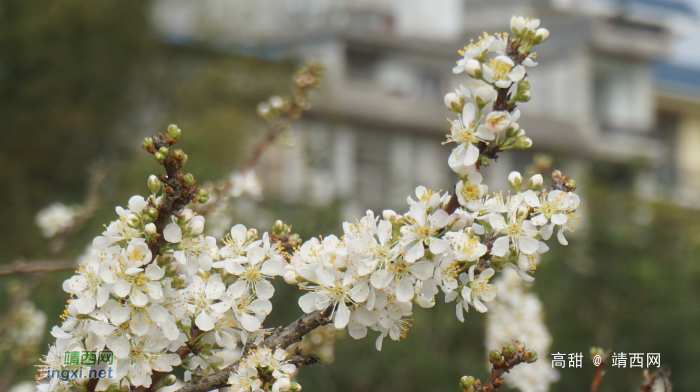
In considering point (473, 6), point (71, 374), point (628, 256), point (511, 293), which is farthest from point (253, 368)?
point (473, 6)

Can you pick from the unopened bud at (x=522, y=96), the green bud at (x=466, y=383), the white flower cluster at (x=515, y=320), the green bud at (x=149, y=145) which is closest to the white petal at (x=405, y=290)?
the green bud at (x=466, y=383)

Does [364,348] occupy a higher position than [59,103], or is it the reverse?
[59,103]

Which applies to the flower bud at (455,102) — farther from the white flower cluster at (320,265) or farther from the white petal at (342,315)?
the white petal at (342,315)

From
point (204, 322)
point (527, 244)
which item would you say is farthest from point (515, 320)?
point (204, 322)

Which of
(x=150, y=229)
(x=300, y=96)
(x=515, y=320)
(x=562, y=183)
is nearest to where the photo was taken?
(x=150, y=229)

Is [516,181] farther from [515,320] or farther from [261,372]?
[515,320]

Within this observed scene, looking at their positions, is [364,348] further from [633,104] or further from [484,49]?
[633,104]
